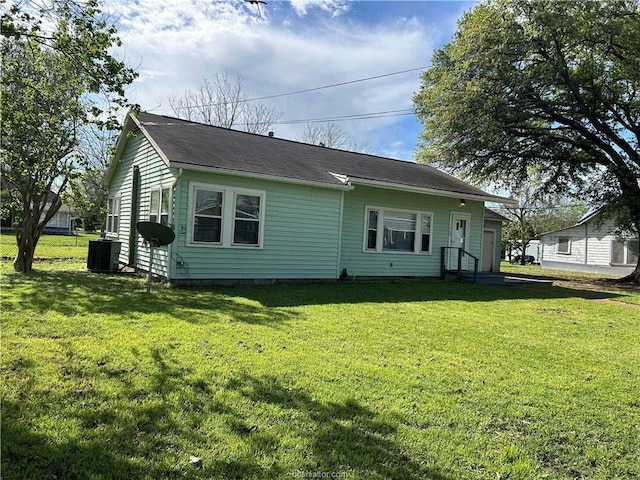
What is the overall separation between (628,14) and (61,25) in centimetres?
1676

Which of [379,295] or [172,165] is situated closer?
[172,165]

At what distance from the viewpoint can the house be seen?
10.4 m

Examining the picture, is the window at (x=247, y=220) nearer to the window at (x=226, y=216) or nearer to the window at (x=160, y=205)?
the window at (x=226, y=216)

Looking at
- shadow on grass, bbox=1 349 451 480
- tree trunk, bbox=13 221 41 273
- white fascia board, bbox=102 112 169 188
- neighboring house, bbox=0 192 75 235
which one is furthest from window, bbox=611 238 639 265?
neighboring house, bbox=0 192 75 235

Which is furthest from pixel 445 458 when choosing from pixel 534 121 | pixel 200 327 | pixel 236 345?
pixel 534 121

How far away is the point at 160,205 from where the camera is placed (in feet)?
36.4

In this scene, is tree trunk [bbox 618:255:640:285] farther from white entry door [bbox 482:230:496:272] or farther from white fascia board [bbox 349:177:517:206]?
white fascia board [bbox 349:177:517:206]

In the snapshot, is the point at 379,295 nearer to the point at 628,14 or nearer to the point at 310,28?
the point at 310,28

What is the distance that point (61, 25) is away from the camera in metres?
7.20

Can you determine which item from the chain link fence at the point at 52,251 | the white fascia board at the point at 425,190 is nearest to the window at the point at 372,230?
the white fascia board at the point at 425,190

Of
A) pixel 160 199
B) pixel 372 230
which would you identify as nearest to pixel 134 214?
pixel 160 199

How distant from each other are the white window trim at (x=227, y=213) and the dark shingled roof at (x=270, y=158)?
0.52 meters

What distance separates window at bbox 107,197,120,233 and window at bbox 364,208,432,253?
8.21 metres

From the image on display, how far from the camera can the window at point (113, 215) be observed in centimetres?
1488
